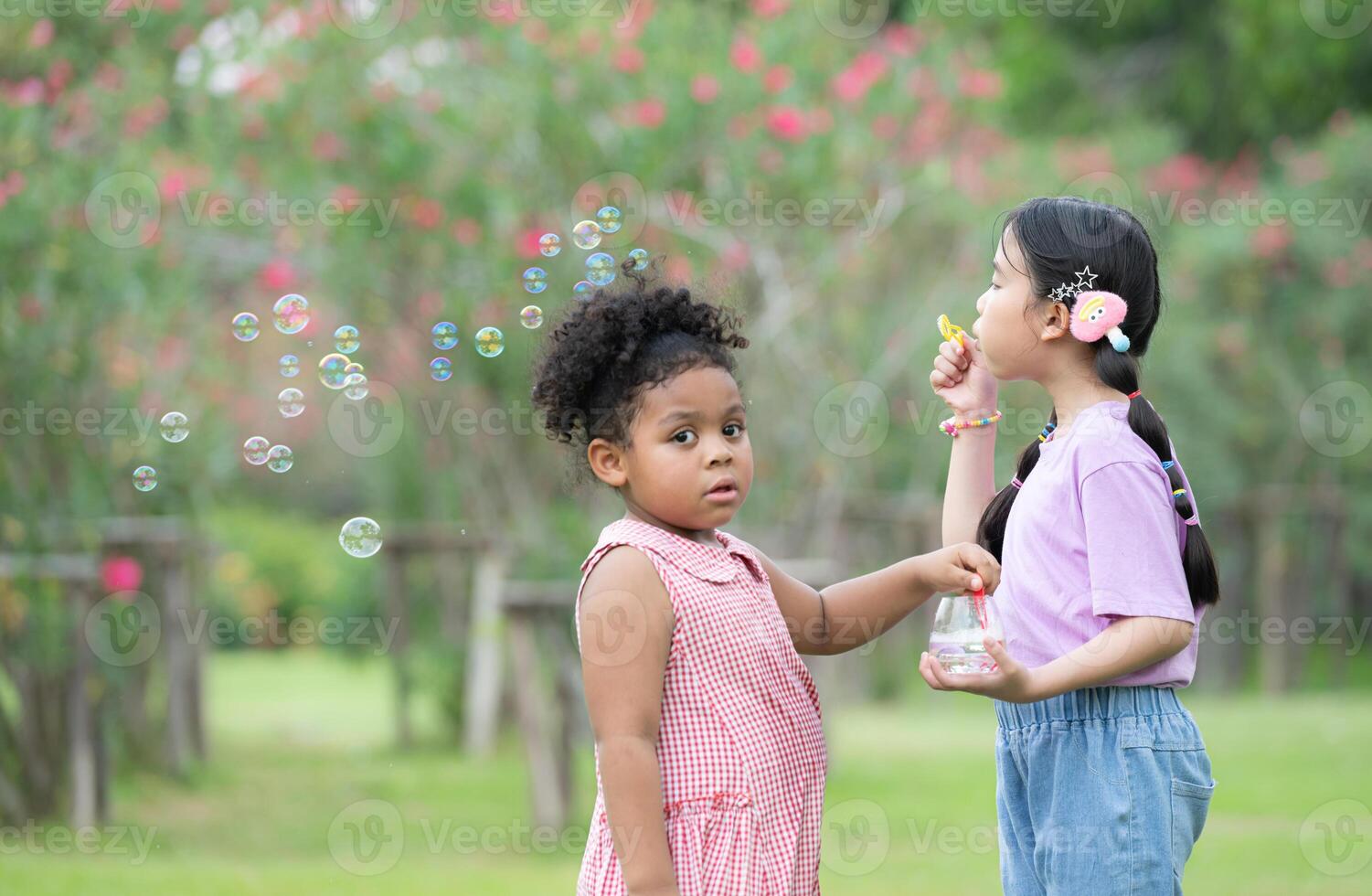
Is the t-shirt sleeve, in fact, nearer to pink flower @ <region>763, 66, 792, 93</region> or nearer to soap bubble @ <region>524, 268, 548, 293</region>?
soap bubble @ <region>524, 268, 548, 293</region>

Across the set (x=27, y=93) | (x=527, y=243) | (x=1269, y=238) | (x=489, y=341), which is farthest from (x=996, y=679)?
(x=1269, y=238)

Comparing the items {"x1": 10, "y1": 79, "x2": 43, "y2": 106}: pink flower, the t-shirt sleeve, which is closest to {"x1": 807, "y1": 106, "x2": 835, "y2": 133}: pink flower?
{"x1": 10, "y1": 79, "x2": 43, "y2": 106}: pink flower

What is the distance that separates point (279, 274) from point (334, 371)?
12.5 feet

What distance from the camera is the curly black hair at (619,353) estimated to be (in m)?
2.26

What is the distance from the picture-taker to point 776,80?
630cm

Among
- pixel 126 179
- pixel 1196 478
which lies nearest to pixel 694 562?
pixel 126 179

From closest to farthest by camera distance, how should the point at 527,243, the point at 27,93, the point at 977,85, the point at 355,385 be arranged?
1. the point at 355,385
2. the point at 27,93
3. the point at 527,243
4. the point at 977,85

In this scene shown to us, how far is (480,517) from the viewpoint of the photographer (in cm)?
798

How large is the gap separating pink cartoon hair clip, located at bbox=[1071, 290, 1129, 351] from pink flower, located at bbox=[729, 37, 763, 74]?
434 cm

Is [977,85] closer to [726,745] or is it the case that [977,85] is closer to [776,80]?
[776,80]

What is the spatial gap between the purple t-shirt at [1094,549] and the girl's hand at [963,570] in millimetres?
43

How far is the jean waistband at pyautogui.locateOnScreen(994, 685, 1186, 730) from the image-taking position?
83.9 inches

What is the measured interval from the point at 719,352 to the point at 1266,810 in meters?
4.12

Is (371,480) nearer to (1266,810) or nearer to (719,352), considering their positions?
(1266,810)
